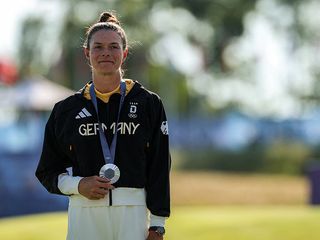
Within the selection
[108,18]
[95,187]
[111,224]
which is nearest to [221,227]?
[108,18]

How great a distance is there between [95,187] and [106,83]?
579 millimetres

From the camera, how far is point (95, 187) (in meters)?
4.98

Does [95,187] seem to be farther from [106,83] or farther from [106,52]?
[106,52]

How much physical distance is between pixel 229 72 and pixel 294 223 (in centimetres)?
3739

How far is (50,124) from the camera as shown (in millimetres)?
5262

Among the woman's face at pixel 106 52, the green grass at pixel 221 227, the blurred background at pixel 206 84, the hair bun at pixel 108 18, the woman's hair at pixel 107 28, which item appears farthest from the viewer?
the blurred background at pixel 206 84

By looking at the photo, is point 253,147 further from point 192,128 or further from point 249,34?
point 249,34

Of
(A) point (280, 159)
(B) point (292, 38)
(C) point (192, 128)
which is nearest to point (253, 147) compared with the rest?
(A) point (280, 159)

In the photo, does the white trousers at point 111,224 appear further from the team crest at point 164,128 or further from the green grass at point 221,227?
the green grass at point 221,227

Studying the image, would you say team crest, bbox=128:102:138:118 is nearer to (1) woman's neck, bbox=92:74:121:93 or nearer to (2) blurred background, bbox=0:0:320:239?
(1) woman's neck, bbox=92:74:121:93

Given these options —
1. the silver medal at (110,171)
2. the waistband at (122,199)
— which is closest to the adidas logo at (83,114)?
the silver medal at (110,171)

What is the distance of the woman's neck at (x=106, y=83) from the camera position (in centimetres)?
514

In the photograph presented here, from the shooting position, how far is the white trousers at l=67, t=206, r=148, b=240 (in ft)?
16.5

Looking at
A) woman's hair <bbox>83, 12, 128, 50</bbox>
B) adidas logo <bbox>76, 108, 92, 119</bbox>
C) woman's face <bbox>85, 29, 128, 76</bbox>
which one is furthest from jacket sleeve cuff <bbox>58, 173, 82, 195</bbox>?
woman's hair <bbox>83, 12, 128, 50</bbox>
